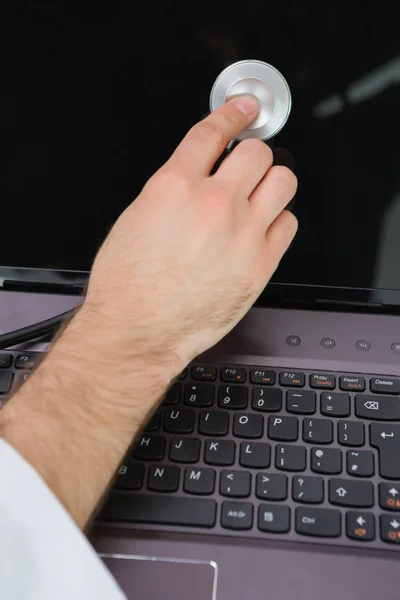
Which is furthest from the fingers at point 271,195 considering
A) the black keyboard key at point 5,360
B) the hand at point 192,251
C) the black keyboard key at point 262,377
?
the black keyboard key at point 5,360

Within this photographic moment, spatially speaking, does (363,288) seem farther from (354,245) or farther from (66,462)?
(66,462)

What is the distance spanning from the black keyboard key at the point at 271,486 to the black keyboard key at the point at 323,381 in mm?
72

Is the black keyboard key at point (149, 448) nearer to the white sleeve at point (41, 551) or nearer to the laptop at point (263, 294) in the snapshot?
the laptop at point (263, 294)

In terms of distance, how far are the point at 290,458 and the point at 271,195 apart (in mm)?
180

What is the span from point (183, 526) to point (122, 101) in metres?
0.31

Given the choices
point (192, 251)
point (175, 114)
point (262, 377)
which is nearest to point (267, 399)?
point (262, 377)

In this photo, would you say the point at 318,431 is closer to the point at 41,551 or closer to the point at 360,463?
the point at 360,463

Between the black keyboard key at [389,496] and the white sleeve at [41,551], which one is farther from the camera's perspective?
the black keyboard key at [389,496]

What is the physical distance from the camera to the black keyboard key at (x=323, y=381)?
0.42m

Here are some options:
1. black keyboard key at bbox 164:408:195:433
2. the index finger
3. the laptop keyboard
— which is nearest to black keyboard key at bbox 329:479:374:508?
the laptop keyboard

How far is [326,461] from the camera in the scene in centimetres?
39

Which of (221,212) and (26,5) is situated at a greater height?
(26,5)

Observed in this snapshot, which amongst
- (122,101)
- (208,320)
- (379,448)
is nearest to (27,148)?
(122,101)

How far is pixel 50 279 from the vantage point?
0.48m
